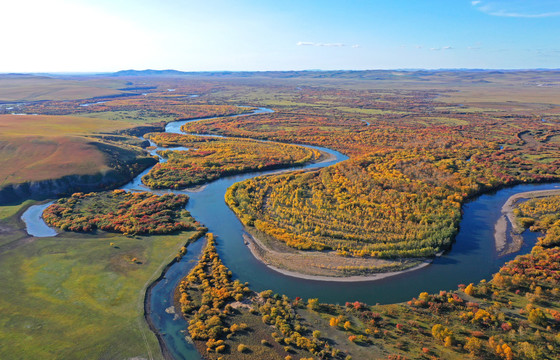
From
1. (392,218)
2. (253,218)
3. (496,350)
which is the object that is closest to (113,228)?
(253,218)

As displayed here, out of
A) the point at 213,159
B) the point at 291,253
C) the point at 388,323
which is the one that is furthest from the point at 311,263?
the point at 213,159

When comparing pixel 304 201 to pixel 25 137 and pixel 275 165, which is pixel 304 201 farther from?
pixel 25 137

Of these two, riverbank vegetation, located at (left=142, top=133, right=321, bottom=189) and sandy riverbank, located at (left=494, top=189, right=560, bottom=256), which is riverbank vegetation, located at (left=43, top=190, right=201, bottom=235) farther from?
sandy riverbank, located at (left=494, top=189, right=560, bottom=256)

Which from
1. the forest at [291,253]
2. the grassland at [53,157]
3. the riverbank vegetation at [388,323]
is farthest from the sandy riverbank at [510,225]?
the grassland at [53,157]

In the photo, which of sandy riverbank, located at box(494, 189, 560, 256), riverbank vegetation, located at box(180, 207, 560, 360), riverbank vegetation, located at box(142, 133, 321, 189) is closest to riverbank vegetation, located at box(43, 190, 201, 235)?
riverbank vegetation, located at box(142, 133, 321, 189)

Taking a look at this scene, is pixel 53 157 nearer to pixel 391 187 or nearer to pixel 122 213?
pixel 122 213

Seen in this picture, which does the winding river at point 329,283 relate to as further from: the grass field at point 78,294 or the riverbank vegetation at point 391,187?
the riverbank vegetation at point 391,187

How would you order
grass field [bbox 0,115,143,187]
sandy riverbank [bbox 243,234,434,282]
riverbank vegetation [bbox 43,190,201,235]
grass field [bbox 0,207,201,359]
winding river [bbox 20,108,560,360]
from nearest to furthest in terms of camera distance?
1. grass field [bbox 0,207,201,359]
2. winding river [bbox 20,108,560,360]
3. sandy riverbank [bbox 243,234,434,282]
4. riverbank vegetation [bbox 43,190,201,235]
5. grass field [bbox 0,115,143,187]
